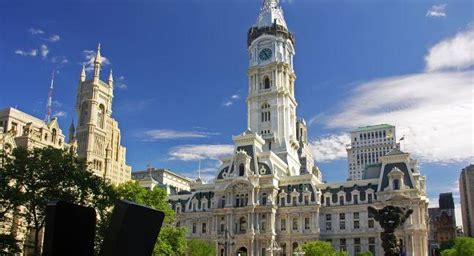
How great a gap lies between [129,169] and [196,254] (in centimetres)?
8976

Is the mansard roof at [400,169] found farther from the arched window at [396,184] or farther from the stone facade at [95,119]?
the stone facade at [95,119]

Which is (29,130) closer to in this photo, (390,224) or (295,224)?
(295,224)

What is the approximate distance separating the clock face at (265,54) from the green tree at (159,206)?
73881mm

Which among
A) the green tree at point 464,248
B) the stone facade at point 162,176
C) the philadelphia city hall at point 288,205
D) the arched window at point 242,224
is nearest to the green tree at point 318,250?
the philadelphia city hall at point 288,205

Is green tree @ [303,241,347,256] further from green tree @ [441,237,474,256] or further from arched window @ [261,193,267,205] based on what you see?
arched window @ [261,193,267,205]

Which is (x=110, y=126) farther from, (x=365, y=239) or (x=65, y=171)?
(x=65, y=171)

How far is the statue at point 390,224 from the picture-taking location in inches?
1412

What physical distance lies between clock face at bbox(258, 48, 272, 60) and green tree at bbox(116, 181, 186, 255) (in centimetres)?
7388

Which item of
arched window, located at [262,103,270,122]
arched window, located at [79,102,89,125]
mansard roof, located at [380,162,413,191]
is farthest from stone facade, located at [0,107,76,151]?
mansard roof, located at [380,162,413,191]

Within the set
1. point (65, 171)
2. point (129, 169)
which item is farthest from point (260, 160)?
point (129, 169)

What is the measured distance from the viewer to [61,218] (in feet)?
48.8

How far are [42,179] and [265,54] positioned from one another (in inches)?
3739

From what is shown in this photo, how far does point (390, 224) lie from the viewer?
37000mm

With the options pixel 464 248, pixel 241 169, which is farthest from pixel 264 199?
pixel 464 248
